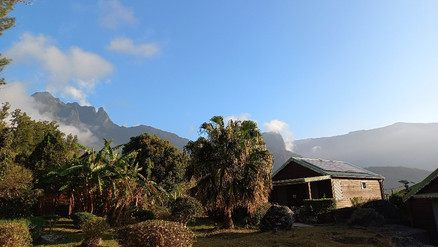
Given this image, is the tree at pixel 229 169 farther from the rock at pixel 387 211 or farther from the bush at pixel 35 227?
the rock at pixel 387 211

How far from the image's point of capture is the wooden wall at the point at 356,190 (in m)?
25.8

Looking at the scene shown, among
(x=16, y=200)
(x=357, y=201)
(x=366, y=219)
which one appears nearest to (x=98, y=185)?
(x=16, y=200)

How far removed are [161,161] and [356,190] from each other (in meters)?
20.7

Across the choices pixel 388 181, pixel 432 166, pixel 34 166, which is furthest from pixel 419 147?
pixel 34 166

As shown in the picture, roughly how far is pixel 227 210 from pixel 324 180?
1366cm

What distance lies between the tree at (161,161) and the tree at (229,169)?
33.6 ft

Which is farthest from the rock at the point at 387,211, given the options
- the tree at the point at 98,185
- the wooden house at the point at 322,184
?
the tree at the point at 98,185

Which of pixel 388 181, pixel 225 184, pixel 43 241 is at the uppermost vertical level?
pixel 225 184

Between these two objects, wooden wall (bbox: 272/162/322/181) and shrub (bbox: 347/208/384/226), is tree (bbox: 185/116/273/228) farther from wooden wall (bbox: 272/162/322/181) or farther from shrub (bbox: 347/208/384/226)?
wooden wall (bbox: 272/162/322/181)

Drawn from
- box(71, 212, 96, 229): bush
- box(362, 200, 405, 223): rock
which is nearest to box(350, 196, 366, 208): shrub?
box(362, 200, 405, 223): rock

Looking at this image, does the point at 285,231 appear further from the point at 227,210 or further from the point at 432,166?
the point at 432,166

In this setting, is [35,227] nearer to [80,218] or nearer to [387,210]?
[80,218]

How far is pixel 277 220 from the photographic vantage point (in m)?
15.9

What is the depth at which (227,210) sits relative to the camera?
16625 mm
